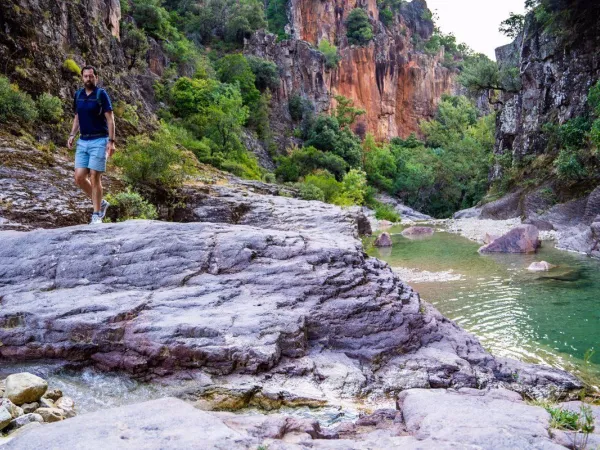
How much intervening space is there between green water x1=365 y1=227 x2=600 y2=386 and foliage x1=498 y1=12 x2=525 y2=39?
26504 mm

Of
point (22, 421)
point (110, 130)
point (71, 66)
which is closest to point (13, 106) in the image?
point (71, 66)

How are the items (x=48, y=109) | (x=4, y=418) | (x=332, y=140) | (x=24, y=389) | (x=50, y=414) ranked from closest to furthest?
1. (x=4, y=418)
2. (x=50, y=414)
3. (x=24, y=389)
4. (x=48, y=109)
5. (x=332, y=140)

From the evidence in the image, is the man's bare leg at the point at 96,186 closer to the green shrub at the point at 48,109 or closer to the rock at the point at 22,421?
the rock at the point at 22,421

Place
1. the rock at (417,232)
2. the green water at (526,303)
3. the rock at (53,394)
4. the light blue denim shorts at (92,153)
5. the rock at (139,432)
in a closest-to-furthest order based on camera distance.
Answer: the rock at (139,432) → the rock at (53,394) → the light blue denim shorts at (92,153) → the green water at (526,303) → the rock at (417,232)

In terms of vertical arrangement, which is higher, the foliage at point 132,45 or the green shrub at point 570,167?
the foliage at point 132,45

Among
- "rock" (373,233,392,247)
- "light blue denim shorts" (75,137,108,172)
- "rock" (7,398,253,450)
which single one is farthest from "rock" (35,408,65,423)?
"rock" (373,233,392,247)

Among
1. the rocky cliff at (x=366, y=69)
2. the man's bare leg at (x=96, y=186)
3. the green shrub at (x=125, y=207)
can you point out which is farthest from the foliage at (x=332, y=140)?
the man's bare leg at (x=96, y=186)

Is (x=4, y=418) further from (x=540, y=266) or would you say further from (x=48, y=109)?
(x=540, y=266)

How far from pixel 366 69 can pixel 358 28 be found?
24.7 feet

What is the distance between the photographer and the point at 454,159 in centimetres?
5447

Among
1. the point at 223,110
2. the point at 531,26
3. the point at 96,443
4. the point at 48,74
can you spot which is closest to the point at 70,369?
the point at 96,443

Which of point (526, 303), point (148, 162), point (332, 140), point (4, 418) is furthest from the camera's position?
point (332, 140)

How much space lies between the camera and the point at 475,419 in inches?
133

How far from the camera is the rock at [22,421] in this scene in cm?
316
